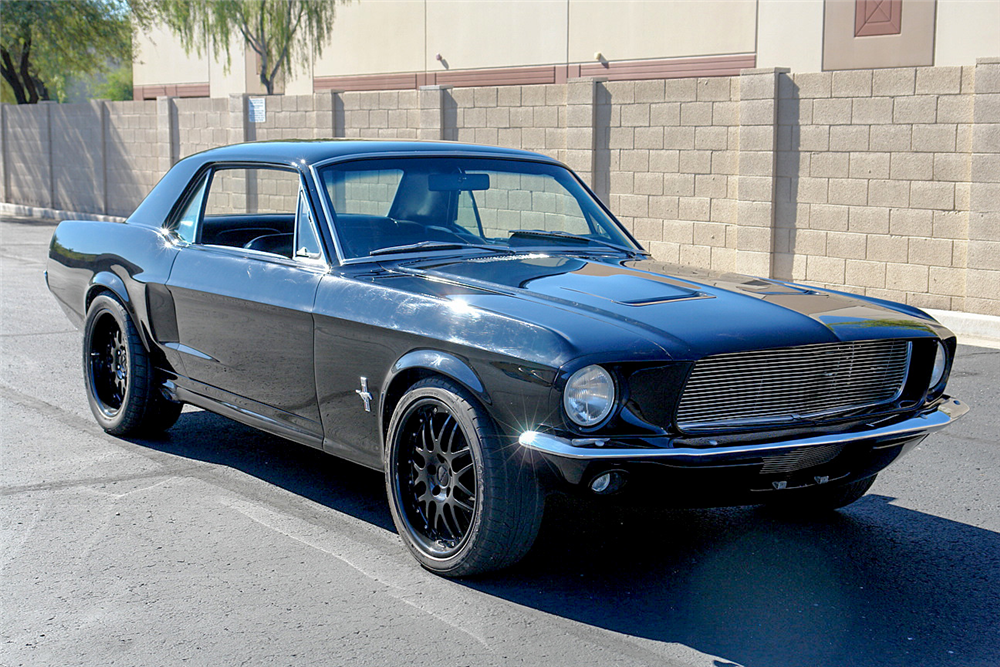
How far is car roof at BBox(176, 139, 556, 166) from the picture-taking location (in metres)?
4.97

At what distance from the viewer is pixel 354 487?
16.9ft

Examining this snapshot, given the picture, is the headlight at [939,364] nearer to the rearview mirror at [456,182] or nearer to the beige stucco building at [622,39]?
the rearview mirror at [456,182]

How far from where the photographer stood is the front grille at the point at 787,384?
143 inches

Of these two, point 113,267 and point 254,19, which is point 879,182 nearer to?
point 113,267

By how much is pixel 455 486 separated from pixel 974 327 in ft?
26.6

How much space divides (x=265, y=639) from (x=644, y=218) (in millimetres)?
11242

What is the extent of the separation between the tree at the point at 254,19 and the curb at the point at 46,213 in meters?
7.80

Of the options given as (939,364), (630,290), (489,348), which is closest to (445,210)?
(630,290)

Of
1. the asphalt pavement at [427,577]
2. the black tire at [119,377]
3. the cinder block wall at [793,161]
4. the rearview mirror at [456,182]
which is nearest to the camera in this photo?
the asphalt pavement at [427,577]

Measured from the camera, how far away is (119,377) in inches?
235

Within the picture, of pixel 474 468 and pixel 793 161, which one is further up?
pixel 793 161

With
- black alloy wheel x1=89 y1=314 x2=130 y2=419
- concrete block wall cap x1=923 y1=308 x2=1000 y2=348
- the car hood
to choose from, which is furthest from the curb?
the car hood

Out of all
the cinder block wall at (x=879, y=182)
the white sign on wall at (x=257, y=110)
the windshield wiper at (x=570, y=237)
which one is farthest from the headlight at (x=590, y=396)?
the white sign on wall at (x=257, y=110)

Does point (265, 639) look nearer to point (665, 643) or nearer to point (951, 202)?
point (665, 643)
